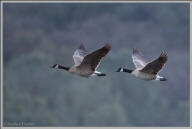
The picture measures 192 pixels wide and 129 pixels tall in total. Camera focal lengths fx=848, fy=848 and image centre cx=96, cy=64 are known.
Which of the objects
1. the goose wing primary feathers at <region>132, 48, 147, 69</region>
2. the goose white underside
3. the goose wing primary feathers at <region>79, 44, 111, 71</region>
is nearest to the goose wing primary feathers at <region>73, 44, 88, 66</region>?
the goose wing primary feathers at <region>79, 44, 111, 71</region>

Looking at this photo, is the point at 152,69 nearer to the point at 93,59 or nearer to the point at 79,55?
the point at 93,59

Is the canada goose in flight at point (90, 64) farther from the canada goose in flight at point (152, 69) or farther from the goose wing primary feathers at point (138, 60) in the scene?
the goose wing primary feathers at point (138, 60)

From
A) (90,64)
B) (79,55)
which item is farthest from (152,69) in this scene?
(79,55)

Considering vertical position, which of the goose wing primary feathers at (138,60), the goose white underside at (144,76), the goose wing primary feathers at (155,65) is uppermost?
the goose wing primary feathers at (138,60)

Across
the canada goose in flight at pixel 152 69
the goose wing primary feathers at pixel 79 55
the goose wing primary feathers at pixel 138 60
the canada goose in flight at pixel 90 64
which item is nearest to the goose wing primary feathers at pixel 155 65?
the canada goose in flight at pixel 152 69

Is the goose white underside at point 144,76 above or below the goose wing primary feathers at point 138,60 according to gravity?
below

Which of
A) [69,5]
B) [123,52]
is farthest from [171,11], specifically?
[123,52]
